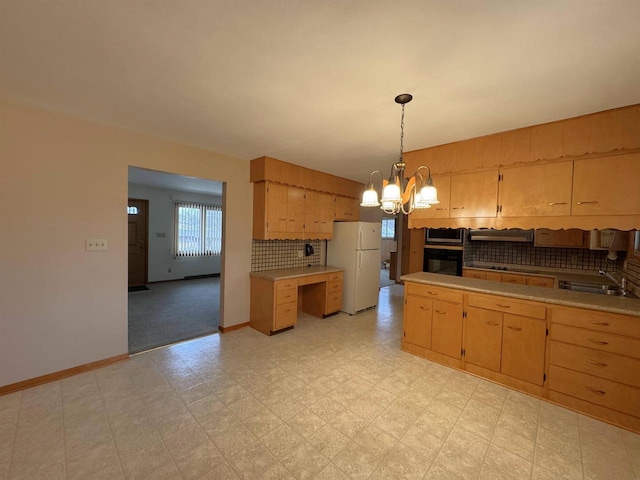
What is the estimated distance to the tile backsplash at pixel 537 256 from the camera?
12.4 ft

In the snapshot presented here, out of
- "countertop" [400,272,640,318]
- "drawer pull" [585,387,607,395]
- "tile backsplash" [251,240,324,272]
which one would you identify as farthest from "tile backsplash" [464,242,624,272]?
"tile backsplash" [251,240,324,272]

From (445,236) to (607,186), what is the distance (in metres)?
3.18

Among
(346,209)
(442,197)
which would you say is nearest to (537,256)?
(442,197)

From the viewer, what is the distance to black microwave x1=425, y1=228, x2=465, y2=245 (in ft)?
16.7

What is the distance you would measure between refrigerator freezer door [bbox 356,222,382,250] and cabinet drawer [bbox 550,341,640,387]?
2717 millimetres

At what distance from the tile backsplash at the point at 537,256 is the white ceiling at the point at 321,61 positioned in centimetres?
270

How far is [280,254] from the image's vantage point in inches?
173

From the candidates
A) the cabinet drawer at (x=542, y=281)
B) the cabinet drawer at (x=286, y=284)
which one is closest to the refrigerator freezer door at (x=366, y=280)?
the cabinet drawer at (x=286, y=284)

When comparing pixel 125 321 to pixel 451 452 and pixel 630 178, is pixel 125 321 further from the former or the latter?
pixel 630 178

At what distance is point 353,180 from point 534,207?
3019 millimetres

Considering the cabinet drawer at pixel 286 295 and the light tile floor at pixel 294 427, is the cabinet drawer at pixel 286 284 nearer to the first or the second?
the cabinet drawer at pixel 286 295

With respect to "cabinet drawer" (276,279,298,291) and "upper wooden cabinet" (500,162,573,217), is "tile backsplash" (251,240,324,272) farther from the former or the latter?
"upper wooden cabinet" (500,162,573,217)

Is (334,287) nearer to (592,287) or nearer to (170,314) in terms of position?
(170,314)

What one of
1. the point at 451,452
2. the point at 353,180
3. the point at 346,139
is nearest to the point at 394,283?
the point at 353,180
